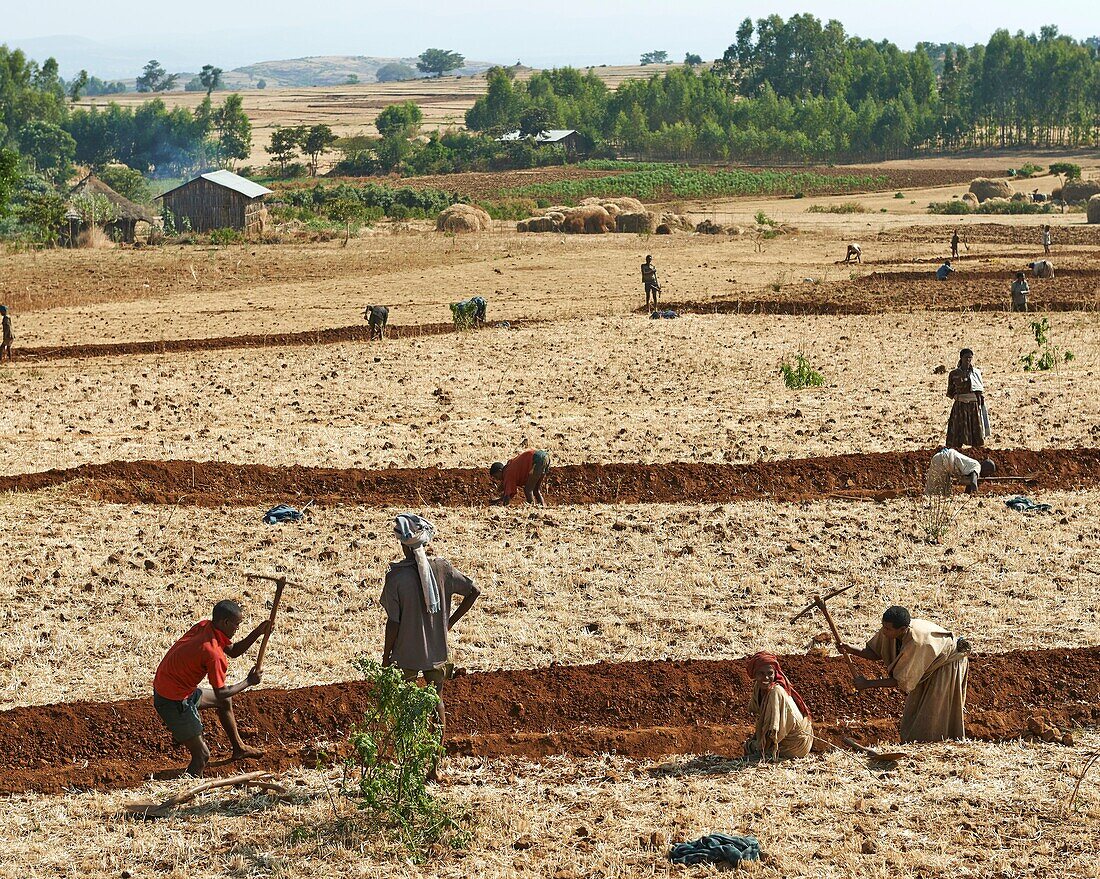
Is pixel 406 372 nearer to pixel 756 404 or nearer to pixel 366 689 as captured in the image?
pixel 756 404

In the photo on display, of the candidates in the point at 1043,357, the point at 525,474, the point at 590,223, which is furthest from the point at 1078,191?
the point at 525,474

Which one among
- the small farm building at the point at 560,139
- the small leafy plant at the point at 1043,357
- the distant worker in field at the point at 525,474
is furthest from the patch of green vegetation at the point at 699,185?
the distant worker in field at the point at 525,474

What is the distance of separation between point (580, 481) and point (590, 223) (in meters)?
37.8

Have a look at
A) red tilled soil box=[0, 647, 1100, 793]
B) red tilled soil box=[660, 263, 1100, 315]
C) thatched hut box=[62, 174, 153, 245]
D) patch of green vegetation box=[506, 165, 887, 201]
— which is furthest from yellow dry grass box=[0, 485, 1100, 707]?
patch of green vegetation box=[506, 165, 887, 201]

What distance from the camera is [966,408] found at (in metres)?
16.4

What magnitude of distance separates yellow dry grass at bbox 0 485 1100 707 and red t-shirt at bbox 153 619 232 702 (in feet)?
6.28

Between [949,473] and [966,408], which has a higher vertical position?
[966,408]

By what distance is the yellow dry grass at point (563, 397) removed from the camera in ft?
58.3

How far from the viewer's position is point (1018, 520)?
1418cm

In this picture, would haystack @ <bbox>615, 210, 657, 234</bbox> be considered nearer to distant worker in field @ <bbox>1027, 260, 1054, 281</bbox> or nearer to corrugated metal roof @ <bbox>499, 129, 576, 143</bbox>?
distant worker in field @ <bbox>1027, 260, 1054, 281</bbox>

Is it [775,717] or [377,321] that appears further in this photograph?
[377,321]

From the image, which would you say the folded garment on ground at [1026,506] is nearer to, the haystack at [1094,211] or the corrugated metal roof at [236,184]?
the corrugated metal roof at [236,184]

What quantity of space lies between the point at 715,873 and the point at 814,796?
122cm

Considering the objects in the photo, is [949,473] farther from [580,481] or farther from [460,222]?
[460,222]
